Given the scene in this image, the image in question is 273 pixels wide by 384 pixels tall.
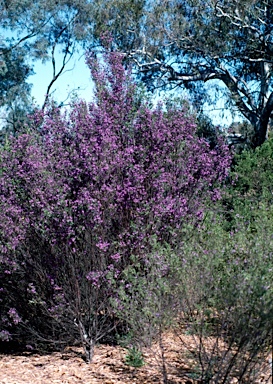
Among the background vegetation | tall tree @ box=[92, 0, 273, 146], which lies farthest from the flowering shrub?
tall tree @ box=[92, 0, 273, 146]

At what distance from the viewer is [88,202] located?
4426mm

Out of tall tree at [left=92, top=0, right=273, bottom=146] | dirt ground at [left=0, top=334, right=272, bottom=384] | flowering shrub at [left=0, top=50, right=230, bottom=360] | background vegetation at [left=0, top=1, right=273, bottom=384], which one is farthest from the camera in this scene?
tall tree at [left=92, top=0, right=273, bottom=146]

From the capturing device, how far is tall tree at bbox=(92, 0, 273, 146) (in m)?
14.8

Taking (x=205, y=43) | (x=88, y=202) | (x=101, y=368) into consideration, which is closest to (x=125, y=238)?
(x=88, y=202)

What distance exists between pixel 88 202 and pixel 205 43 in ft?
39.6

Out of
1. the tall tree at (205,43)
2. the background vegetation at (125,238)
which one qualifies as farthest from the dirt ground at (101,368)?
the tall tree at (205,43)

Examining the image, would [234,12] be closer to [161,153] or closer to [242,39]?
[242,39]

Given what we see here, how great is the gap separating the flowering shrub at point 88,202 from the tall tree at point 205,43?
1002 cm

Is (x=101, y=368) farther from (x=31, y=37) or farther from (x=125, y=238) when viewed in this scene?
(x=31, y=37)

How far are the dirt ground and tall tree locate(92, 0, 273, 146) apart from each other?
11271 mm

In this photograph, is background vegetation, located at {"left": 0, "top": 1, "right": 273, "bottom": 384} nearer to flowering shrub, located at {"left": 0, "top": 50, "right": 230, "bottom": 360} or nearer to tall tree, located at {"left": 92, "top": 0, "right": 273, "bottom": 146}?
flowering shrub, located at {"left": 0, "top": 50, "right": 230, "bottom": 360}

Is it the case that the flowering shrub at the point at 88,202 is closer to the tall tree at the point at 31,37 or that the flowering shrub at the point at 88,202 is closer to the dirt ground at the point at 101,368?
the dirt ground at the point at 101,368

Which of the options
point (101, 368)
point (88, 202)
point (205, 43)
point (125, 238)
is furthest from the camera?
point (205, 43)

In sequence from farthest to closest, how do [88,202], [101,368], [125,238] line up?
1. [125,238]
2. [101,368]
3. [88,202]
